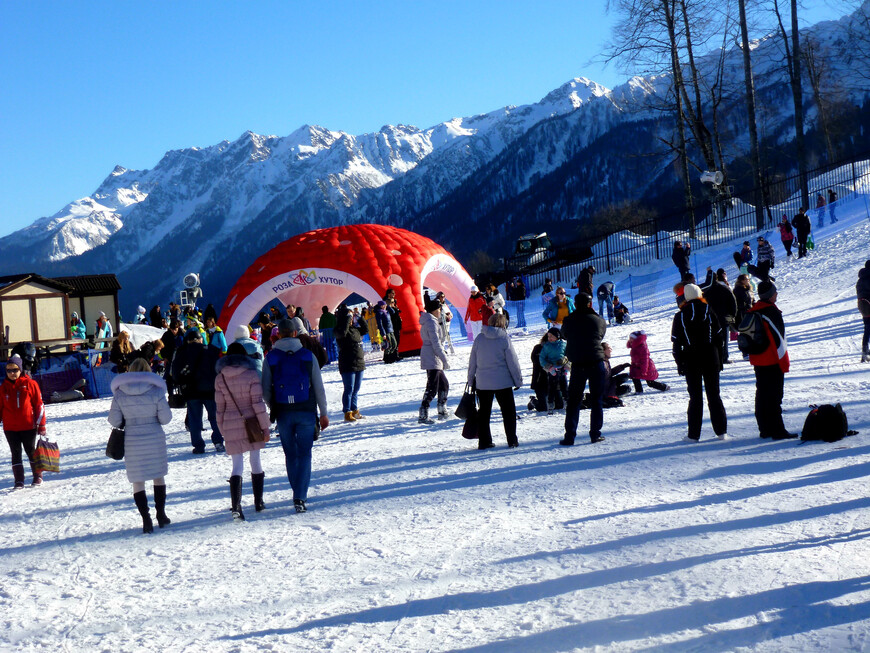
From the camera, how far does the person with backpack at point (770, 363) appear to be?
7508mm

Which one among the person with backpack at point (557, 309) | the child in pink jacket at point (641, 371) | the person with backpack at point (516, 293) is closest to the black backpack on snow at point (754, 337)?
the child in pink jacket at point (641, 371)

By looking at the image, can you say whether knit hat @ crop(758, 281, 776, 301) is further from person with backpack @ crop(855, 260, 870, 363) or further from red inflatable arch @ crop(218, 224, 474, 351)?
red inflatable arch @ crop(218, 224, 474, 351)

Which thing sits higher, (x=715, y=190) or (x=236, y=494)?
(x=715, y=190)

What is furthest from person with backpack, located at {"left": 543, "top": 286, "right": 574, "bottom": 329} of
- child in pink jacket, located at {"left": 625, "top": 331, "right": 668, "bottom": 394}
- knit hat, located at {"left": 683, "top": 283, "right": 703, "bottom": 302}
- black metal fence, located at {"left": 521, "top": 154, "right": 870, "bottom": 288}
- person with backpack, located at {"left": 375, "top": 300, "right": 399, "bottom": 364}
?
Result: black metal fence, located at {"left": 521, "top": 154, "right": 870, "bottom": 288}

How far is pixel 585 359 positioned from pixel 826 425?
2.16 m

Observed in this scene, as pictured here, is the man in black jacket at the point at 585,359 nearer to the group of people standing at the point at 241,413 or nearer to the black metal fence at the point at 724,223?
the group of people standing at the point at 241,413

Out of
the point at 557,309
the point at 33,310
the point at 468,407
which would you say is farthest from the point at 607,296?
the point at 33,310

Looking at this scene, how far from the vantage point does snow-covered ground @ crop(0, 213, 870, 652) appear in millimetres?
4164

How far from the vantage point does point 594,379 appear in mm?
8172

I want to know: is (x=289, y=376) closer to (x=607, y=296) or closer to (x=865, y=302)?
(x=865, y=302)

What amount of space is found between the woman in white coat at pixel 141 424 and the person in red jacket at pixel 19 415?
2688mm

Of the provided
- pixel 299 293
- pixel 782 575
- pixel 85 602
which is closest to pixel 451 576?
pixel 782 575

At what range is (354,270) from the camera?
20.9 m

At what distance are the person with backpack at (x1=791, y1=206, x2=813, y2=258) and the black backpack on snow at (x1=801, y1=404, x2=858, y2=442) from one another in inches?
726
